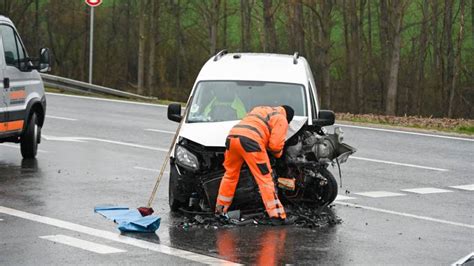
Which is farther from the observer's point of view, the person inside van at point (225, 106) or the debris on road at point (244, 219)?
the person inside van at point (225, 106)

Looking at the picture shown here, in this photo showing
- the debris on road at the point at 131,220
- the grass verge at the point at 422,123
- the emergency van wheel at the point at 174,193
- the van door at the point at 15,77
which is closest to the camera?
the debris on road at the point at 131,220

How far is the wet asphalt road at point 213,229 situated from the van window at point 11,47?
162cm

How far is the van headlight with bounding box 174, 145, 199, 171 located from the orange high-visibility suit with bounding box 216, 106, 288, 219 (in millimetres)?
450

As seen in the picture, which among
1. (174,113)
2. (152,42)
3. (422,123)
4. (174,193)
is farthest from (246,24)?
(174,193)

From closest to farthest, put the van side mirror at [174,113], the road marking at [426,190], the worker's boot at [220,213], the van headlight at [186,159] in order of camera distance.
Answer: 1. the worker's boot at [220,213]
2. the van headlight at [186,159]
3. the van side mirror at [174,113]
4. the road marking at [426,190]

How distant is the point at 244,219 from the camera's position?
1245 centimetres

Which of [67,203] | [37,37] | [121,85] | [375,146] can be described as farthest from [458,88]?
[67,203]

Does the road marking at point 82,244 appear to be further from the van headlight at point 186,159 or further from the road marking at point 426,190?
the road marking at point 426,190

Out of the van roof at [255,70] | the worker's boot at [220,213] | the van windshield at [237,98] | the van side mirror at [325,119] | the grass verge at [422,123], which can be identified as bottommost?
the worker's boot at [220,213]

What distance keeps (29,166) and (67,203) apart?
380 centimetres

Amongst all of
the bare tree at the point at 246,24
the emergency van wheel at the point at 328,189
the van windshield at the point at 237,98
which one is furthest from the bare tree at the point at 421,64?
the emergency van wheel at the point at 328,189

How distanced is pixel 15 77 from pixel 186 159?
513 cm

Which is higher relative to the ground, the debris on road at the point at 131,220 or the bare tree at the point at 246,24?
the bare tree at the point at 246,24

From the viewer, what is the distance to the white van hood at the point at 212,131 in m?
12.8
